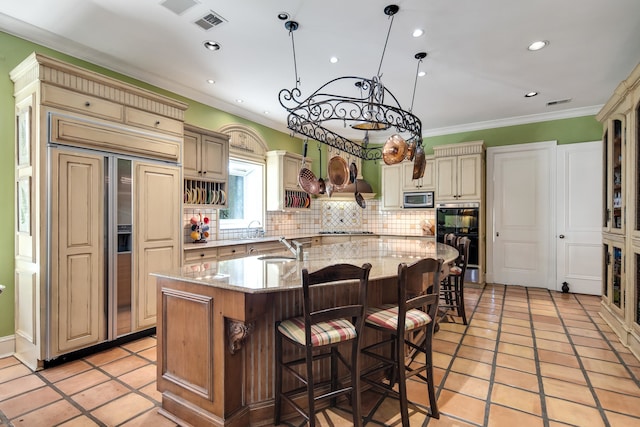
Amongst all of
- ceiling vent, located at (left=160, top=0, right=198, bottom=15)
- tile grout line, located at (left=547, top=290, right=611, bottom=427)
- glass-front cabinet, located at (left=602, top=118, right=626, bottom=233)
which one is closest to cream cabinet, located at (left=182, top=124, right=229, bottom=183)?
ceiling vent, located at (left=160, top=0, right=198, bottom=15)

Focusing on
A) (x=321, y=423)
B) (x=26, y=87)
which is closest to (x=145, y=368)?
(x=321, y=423)

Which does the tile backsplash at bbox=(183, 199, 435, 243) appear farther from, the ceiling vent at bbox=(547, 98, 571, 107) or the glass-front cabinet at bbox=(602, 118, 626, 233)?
the glass-front cabinet at bbox=(602, 118, 626, 233)

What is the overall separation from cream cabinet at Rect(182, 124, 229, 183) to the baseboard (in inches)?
85.4

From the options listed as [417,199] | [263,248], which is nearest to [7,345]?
[263,248]

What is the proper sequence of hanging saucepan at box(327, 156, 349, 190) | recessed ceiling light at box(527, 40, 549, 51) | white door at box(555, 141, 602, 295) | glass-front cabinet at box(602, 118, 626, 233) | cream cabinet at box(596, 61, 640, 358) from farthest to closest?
white door at box(555, 141, 602, 295), hanging saucepan at box(327, 156, 349, 190), glass-front cabinet at box(602, 118, 626, 233), recessed ceiling light at box(527, 40, 549, 51), cream cabinet at box(596, 61, 640, 358)

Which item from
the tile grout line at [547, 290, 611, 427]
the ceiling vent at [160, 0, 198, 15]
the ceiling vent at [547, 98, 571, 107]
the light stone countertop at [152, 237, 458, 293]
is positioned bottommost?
the tile grout line at [547, 290, 611, 427]

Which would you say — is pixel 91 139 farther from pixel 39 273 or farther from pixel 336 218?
pixel 336 218

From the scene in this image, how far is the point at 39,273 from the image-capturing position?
2545mm

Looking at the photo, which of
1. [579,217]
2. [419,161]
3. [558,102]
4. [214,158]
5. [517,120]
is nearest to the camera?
[419,161]

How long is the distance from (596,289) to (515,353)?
3.15 meters

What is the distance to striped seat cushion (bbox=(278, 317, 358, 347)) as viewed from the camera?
1.67 m

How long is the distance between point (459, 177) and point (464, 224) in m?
0.81

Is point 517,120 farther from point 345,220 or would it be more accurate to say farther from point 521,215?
point 345,220

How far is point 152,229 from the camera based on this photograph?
325 cm
